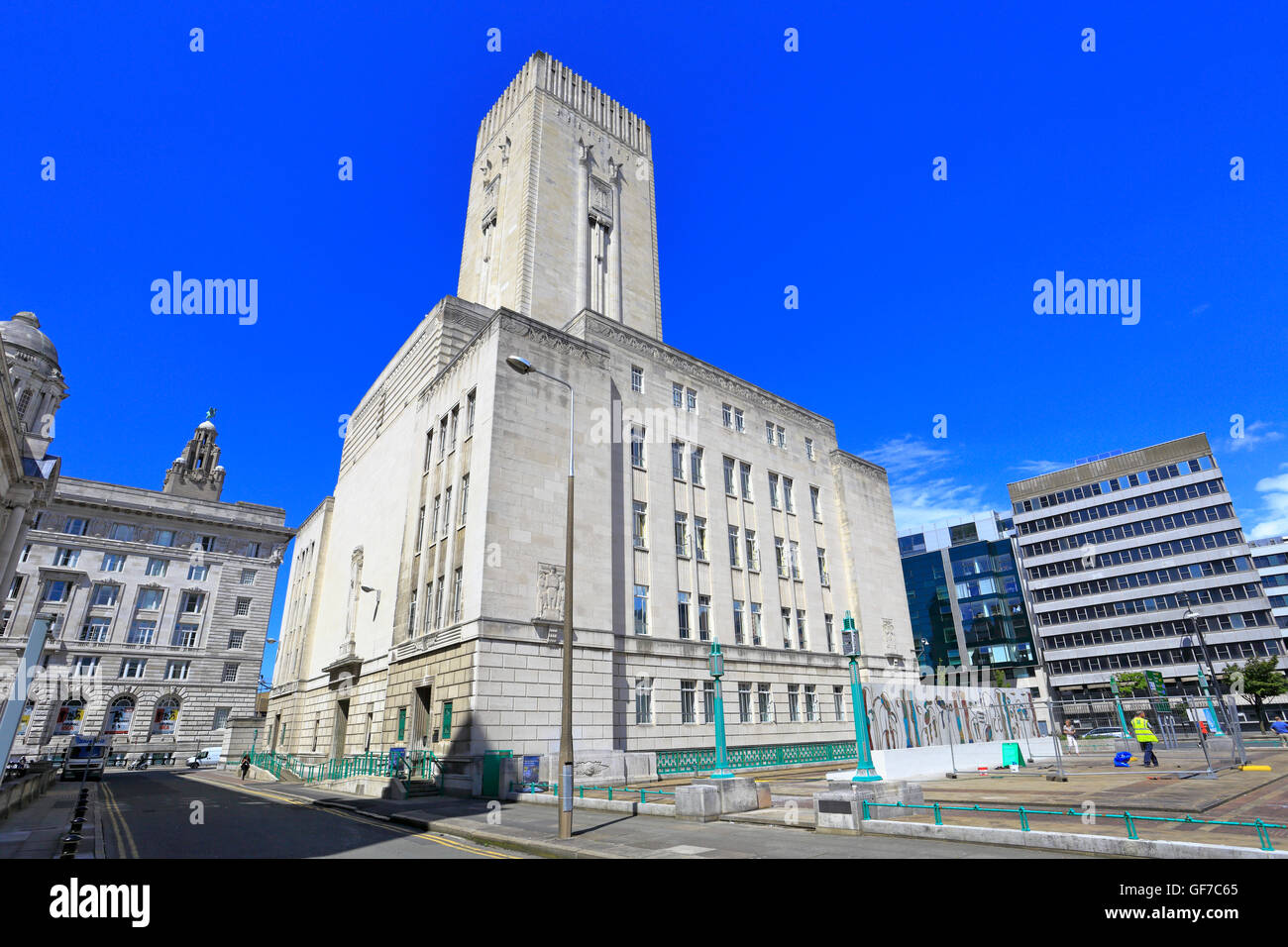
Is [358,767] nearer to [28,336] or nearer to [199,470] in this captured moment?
[28,336]

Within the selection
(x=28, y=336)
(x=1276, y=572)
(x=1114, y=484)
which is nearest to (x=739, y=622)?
(x=28, y=336)

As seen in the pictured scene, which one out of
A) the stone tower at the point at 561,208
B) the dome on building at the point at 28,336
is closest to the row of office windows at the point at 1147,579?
the stone tower at the point at 561,208

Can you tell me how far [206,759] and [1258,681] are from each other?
313 ft

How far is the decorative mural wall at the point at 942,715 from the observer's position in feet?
108

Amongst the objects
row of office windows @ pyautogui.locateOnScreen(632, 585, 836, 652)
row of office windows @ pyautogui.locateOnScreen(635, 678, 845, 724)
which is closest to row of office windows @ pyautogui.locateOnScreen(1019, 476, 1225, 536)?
row of office windows @ pyautogui.locateOnScreen(632, 585, 836, 652)

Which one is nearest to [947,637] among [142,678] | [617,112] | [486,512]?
[617,112]

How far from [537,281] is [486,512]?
2065 centimetres

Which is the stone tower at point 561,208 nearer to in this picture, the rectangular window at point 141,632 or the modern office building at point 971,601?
the rectangular window at point 141,632

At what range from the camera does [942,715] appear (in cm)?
3697

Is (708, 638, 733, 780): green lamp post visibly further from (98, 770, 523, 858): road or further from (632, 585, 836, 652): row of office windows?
(632, 585, 836, 652): row of office windows

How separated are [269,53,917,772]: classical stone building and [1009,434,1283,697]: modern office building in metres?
48.1
